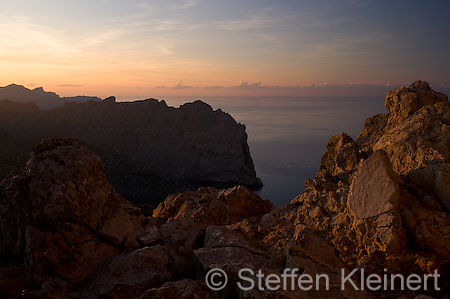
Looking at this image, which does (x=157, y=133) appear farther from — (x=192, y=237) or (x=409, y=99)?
(x=192, y=237)

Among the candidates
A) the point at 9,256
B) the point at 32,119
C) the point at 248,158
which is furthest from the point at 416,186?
the point at 32,119

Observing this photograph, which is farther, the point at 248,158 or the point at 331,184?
the point at 248,158

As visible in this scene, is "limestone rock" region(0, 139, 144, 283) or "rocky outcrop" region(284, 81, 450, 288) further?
"limestone rock" region(0, 139, 144, 283)

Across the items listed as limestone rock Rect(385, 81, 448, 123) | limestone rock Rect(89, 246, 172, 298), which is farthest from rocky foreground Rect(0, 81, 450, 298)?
limestone rock Rect(385, 81, 448, 123)

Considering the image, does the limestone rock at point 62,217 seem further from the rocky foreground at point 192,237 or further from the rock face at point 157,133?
the rock face at point 157,133

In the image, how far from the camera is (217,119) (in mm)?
155625

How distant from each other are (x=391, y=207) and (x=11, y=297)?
9.23 m

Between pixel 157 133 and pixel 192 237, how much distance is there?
152m

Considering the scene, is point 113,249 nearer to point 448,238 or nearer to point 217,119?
point 448,238

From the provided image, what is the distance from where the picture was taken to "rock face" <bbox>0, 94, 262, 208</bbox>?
14125cm

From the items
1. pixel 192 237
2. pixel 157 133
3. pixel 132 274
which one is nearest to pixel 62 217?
pixel 132 274

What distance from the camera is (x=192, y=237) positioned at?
394 inches

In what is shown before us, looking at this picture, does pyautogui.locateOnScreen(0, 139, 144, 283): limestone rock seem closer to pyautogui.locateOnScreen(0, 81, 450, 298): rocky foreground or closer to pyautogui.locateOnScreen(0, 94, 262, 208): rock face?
pyautogui.locateOnScreen(0, 81, 450, 298): rocky foreground

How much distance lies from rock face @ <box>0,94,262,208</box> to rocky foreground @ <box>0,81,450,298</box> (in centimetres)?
11500
